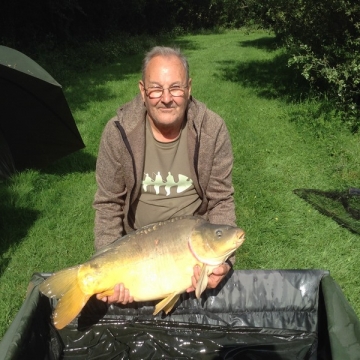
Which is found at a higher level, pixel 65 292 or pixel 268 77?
pixel 65 292

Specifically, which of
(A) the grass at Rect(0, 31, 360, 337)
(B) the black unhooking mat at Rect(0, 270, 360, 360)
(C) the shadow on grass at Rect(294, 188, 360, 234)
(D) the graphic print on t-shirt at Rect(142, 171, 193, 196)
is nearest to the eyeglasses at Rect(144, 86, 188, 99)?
(D) the graphic print on t-shirt at Rect(142, 171, 193, 196)

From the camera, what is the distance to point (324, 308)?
238cm

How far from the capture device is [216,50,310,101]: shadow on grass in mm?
8516

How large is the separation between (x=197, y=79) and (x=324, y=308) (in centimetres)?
909

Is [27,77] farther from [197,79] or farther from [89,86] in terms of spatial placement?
[197,79]

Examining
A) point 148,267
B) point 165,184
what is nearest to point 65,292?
point 148,267

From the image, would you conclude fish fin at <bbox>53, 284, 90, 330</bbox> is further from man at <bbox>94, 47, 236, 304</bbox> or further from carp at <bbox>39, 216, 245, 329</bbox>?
man at <bbox>94, 47, 236, 304</bbox>

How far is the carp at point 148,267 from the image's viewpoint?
6.20 ft

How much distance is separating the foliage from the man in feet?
13.6

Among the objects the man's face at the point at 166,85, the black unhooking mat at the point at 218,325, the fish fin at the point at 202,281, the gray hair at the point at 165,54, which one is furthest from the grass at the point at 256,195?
the gray hair at the point at 165,54

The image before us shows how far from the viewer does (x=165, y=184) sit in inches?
95.0

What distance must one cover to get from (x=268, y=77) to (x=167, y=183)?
8591 mm

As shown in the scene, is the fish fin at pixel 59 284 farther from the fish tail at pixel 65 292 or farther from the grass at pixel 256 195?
the grass at pixel 256 195

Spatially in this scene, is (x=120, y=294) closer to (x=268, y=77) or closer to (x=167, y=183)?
(x=167, y=183)
